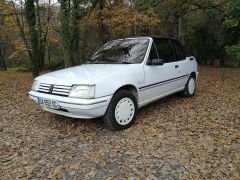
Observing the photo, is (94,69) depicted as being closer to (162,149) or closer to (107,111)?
(107,111)

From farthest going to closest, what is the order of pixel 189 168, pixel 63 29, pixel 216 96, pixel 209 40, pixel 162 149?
pixel 209 40 < pixel 63 29 < pixel 216 96 < pixel 162 149 < pixel 189 168

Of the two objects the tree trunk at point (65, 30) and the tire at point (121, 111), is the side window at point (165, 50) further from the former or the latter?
the tree trunk at point (65, 30)

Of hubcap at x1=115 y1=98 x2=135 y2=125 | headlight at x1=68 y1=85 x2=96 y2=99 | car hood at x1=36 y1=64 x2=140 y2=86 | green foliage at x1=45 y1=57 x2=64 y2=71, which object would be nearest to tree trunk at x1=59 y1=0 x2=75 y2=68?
car hood at x1=36 y1=64 x2=140 y2=86

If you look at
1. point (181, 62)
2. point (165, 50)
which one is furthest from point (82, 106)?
point (181, 62)

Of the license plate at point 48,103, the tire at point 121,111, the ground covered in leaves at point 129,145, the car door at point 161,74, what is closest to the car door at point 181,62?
the car door at point 161,74

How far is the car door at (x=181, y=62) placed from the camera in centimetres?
635

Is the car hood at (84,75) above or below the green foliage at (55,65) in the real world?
above

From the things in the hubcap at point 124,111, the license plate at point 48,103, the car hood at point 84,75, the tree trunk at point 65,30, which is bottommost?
the hubcap at point 124,111

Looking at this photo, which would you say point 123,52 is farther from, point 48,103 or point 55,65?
point 55,65

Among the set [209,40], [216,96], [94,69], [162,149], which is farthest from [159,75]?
[209,40]

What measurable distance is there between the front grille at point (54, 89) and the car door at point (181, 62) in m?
3.20

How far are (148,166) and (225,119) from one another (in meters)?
2.69

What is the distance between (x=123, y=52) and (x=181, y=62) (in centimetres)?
183

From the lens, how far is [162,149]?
13.1ft
